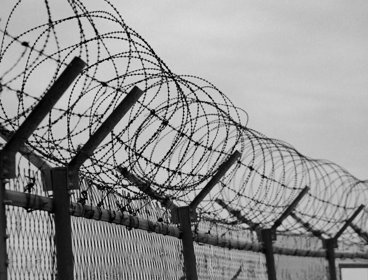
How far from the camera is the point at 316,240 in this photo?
20656mm

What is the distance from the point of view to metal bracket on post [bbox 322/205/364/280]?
20.8 m

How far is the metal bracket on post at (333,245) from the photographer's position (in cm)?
2084

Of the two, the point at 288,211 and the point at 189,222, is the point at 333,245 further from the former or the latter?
the point at 189,222

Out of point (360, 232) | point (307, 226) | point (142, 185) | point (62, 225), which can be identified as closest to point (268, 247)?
point (307, 226)

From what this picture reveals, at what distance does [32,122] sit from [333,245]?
1275 cm

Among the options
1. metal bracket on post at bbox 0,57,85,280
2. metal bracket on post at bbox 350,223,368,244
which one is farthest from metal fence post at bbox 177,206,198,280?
metal bracket on post at bbox 350,223,368,244

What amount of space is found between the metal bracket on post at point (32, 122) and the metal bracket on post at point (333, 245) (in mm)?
12400

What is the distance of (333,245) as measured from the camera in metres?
21.0

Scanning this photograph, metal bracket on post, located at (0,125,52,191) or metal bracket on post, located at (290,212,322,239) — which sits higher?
metal bracket on post, located at (290,212,322,239)

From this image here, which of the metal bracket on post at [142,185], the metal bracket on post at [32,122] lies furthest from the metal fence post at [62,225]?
the metal bracket on post at [142,185]

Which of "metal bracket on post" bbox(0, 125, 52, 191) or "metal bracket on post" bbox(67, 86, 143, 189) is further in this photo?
"metal bracket on post" bbox(67, 86, 143, 189)

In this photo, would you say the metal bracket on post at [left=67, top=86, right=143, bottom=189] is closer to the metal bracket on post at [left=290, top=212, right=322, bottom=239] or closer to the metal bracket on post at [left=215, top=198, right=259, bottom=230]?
the metal bracket on post at [left=215, top=198, right=259, bottom=230]

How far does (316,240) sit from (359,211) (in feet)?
3.31

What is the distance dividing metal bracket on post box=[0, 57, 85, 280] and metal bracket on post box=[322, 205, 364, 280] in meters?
12.4
